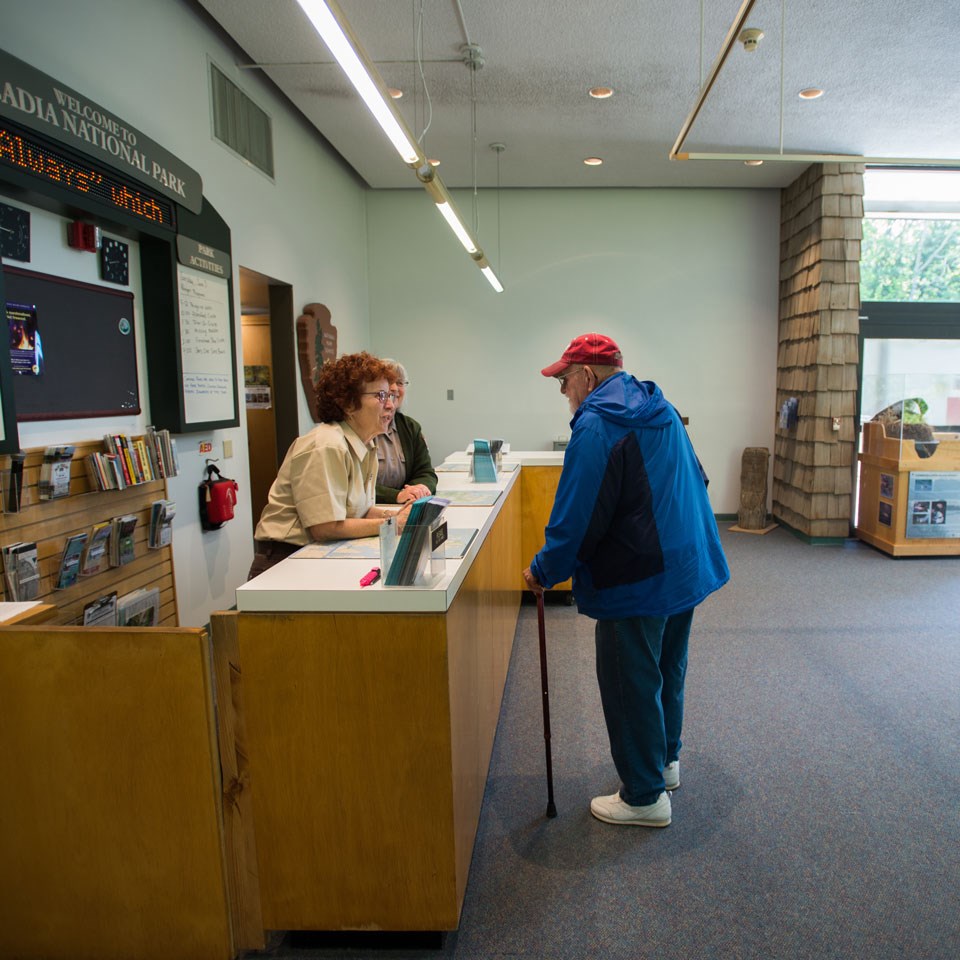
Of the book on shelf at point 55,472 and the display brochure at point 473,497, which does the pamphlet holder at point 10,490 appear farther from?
the display brochure at point 473,497

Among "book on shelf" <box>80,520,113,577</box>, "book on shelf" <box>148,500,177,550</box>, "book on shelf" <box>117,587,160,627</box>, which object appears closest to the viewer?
"book on shelf" <box>80,520,113,577</box>

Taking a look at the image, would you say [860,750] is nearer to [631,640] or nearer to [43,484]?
[631,640]

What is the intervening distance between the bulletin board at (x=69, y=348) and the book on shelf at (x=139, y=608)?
2.86 ft

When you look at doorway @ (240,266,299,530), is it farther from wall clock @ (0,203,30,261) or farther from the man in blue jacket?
the man in blue jacket

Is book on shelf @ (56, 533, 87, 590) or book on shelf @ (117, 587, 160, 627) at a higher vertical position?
book on shelf @ (56, 533, 87, 590)

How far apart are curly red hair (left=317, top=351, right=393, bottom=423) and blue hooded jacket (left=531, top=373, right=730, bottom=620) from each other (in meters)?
0.76

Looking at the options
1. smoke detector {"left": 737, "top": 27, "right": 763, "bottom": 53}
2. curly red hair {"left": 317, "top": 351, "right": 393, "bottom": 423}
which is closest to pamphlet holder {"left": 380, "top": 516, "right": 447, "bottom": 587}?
curly red hair {"left": 317, "top": 351, "right": 393, "bottom": 423}

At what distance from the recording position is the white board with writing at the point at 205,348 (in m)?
3.82

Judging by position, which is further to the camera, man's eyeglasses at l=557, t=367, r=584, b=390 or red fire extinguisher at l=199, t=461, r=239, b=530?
red fire extinguisher at l=199, t=461, r=239, b=530

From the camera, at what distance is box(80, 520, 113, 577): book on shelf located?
2.96 metres

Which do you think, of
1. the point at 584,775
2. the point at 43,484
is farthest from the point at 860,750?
the point at 43,484

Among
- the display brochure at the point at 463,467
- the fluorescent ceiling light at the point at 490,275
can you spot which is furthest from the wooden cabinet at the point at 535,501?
the fluorescent ceiling light at the point at 490,275

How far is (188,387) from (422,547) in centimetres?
265

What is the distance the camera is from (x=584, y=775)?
8.93ft
